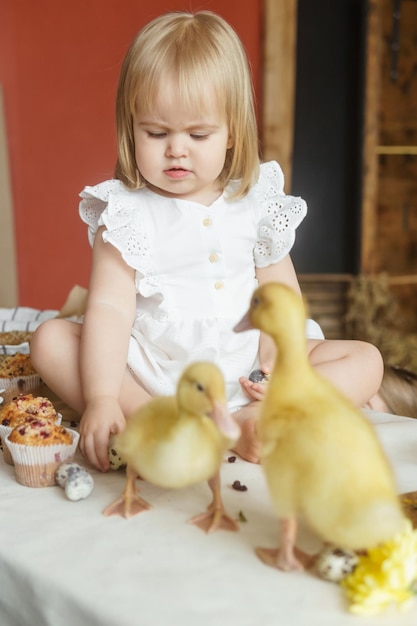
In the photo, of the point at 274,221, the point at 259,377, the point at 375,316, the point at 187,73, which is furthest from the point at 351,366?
the point at 375,316

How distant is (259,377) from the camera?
1.20 m

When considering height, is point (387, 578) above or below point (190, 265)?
below

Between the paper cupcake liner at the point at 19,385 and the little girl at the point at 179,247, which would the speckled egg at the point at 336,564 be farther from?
the paper cupcake liner at the point at 19,385

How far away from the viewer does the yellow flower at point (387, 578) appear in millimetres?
620

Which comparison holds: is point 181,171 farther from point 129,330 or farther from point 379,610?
point 379,610

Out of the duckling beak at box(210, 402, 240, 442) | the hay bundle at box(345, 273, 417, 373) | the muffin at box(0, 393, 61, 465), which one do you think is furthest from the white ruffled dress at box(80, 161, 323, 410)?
the hay bundle at box(345, 273, 417, 373)

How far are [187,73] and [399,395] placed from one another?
2.55 ft

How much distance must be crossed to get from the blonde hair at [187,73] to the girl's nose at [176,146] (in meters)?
0.05

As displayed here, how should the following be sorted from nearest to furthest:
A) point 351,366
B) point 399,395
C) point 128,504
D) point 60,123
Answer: point 128,504, point 351,366, point 399,395, point 60,123

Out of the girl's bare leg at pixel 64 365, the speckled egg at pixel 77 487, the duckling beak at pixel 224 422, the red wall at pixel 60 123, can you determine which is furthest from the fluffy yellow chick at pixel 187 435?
the red wall at pixel 60 123

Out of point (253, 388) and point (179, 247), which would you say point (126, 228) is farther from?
point (253, 388)

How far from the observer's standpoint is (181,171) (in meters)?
1.14

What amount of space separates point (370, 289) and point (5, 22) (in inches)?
73.0

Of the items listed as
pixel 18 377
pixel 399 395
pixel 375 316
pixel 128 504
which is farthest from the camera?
pixel 375 316
